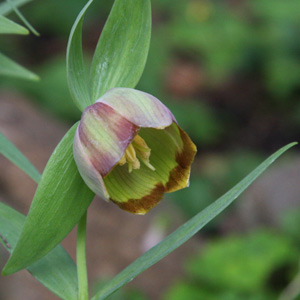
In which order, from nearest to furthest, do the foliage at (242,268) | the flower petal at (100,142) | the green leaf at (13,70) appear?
1. the flower petal at (100,142)
2. the green leaf at (13,70)
3. the foliage at (242,268)

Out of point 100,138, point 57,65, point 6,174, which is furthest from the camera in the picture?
point 57,65

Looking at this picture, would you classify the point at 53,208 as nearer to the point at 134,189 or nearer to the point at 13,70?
the point at 134,189

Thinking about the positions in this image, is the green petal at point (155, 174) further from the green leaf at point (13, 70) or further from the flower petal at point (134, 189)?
the green leaf at point (13, 70)

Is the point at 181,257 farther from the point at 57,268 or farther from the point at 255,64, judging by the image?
the point at 255,64

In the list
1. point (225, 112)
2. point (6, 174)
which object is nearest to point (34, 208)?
point (6, 174)

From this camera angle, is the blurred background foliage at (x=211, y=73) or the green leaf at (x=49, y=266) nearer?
the green leaf at (x=49, y=266)

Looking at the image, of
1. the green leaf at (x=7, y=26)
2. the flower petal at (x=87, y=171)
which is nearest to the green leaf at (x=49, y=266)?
the flower petal at (x=87, y=171)
